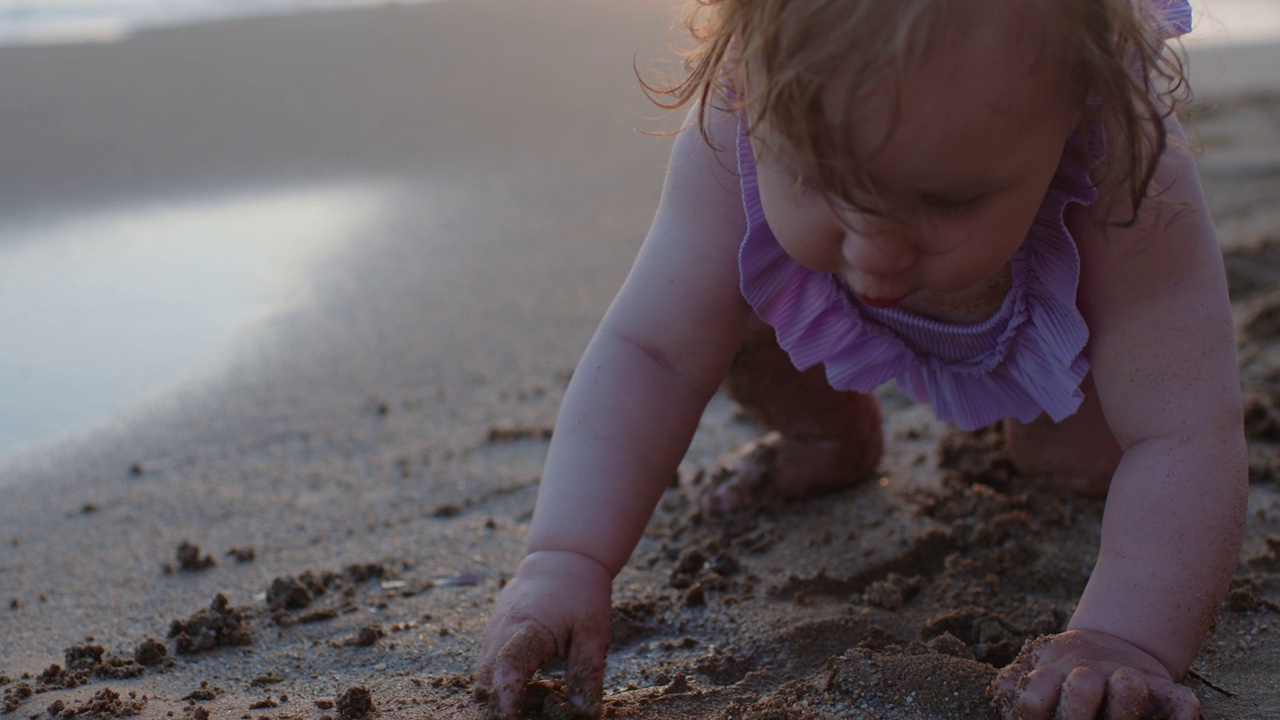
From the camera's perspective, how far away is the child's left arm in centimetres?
124

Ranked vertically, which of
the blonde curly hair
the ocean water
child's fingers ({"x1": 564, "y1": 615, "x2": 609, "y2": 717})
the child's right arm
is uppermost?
the ocean water

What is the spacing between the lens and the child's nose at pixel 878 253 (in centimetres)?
124

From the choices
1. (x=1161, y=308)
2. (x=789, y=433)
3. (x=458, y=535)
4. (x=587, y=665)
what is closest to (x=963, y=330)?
(x=1161, y=308)

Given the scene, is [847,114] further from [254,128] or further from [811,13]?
[254,128]

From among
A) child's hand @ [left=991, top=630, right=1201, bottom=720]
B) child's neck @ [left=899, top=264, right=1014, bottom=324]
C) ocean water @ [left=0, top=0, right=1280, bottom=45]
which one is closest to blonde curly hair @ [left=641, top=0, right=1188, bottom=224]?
child's neck @ [left=899, top=264, right=1014, bottom=324]

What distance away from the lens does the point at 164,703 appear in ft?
4.64

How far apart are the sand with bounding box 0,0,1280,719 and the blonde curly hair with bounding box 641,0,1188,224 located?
367 mm

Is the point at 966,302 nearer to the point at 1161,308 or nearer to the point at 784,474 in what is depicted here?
the point at 1161,308

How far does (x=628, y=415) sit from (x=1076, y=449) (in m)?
0.79

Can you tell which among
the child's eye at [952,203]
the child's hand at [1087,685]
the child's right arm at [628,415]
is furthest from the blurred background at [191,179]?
the child's hand at [1087,685]

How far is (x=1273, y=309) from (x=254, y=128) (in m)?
3.93

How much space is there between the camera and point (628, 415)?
5.19 ft

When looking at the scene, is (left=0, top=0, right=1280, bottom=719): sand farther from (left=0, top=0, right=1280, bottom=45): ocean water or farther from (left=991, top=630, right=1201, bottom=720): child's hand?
(left=0, top=0, right=1280, bottom=45): ocean water

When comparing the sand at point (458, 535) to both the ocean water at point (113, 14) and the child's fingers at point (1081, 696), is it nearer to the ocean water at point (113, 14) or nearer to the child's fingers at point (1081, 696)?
the child's fingers at point (1081, 696)
